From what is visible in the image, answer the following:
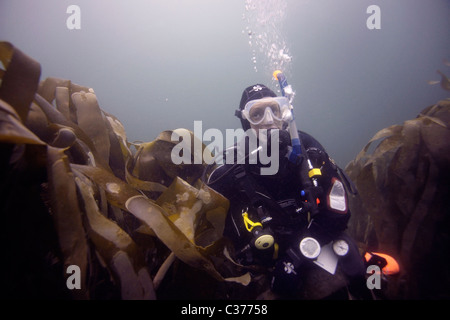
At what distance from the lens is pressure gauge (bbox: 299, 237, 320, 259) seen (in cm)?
151

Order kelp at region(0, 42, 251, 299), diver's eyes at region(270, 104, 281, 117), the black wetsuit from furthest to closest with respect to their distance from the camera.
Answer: diver's eyes at region(270, 104, 281, 117)
the black wetsuit
kelp at region(0, 42, 251, 299)

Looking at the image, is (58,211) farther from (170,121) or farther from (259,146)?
(170,121)

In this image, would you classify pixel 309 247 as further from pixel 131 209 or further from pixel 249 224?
pixel 131 209

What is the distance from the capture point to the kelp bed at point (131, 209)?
3.49 feet

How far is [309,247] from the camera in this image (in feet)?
5.05

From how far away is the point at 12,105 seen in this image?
1064 mm

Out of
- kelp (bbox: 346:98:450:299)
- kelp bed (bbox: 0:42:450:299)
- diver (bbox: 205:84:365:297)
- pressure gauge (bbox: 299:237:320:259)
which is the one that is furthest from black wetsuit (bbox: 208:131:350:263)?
kelp (bbox: 346:98:450:299)

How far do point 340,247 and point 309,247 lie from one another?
0.28m

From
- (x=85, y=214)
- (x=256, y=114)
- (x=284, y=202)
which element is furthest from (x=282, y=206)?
(x=85, y=214)

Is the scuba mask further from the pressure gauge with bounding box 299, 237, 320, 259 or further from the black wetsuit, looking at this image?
the pressure gauge with bounding box 299, 237, 320, 259

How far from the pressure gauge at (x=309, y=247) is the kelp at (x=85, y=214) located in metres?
0.52

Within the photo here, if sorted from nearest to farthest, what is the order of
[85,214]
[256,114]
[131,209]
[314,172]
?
1. [85,214]
2. [131,209]
3. [314,172]
4. [256,114]

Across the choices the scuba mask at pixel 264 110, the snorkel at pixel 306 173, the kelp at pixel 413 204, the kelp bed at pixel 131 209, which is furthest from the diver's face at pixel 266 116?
the kelp at pixel 413 204
